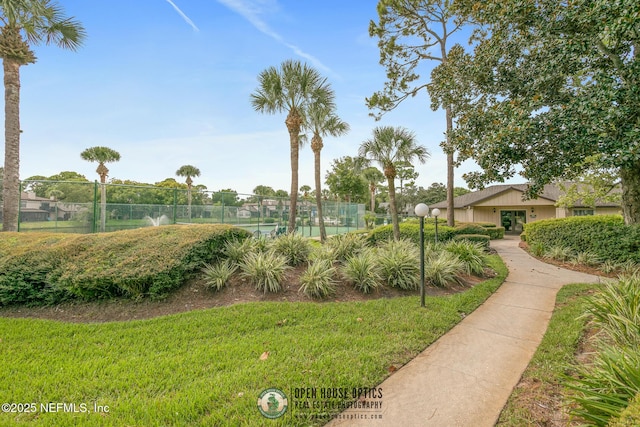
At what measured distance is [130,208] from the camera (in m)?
11.5

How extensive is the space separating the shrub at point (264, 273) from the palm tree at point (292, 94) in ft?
16.7

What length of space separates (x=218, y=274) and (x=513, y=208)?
24.4 meters

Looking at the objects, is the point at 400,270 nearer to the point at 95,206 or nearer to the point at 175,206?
the point at 175,206

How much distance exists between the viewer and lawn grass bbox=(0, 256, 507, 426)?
210cm

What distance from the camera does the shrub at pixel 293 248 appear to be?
636cm

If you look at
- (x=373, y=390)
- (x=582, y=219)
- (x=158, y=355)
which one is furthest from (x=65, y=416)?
(x=582, y=219)

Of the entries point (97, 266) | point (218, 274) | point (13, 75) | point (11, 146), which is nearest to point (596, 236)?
point (218, 274)

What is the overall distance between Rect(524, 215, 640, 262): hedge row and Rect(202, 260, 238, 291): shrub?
34.9ft

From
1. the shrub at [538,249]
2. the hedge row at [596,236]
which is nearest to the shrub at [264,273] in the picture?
the hedge row at [596,236]

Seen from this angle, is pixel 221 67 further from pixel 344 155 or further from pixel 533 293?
pixel 344 155

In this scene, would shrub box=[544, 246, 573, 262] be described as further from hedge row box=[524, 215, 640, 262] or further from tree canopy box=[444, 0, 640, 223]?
tree canopy box=[444, 0, 640, 223]

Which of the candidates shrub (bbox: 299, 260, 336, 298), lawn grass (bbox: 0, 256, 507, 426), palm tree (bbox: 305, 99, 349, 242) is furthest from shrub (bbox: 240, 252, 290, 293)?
palm tree (bbox: 305, 99, 349, 242)

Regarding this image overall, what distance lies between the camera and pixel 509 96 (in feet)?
21.1

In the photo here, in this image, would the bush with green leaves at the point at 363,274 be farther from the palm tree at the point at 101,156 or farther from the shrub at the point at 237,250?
the palm tree at the point at 101,156
